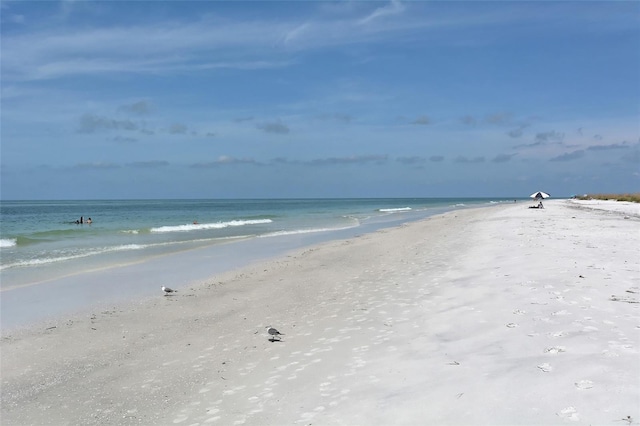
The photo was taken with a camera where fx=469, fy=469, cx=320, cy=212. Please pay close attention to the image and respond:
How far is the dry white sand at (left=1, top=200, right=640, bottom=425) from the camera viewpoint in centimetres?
461

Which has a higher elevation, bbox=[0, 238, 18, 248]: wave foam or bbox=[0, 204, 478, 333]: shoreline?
bbox=[0, 238, 18, 248]: wave foam

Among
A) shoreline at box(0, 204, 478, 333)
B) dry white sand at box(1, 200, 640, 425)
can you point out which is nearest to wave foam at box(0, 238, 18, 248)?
shoreline at box(0, 204, 478, 333)

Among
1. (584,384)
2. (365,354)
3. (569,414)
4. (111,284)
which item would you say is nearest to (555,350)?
(584,384)

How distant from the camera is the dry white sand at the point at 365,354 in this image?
4609 millimetres

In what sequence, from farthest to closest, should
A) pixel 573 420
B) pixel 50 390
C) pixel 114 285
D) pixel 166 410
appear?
pixel 114 285
pixel 50 390
pixel 166 410
pixel 573 420

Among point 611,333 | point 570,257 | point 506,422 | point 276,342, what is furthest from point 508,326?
point 570,257

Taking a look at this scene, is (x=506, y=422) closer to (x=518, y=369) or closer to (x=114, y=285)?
(x=518, y=369)

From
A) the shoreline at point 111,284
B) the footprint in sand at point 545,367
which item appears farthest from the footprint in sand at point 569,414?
the shoreline at point 111,284

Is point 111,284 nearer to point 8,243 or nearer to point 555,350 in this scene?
point 555,350

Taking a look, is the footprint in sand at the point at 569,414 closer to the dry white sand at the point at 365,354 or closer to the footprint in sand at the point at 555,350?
the dry white sand at the point at 365,354

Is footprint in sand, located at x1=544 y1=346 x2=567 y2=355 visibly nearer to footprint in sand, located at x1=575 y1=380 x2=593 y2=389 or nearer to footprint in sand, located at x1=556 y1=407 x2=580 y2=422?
footprint in sand, located at x1=575 y1=380 x2=593 y2=389

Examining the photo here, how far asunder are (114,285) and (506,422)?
12.4 metres

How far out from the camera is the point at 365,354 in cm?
661

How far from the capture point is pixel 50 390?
6.41 metres
